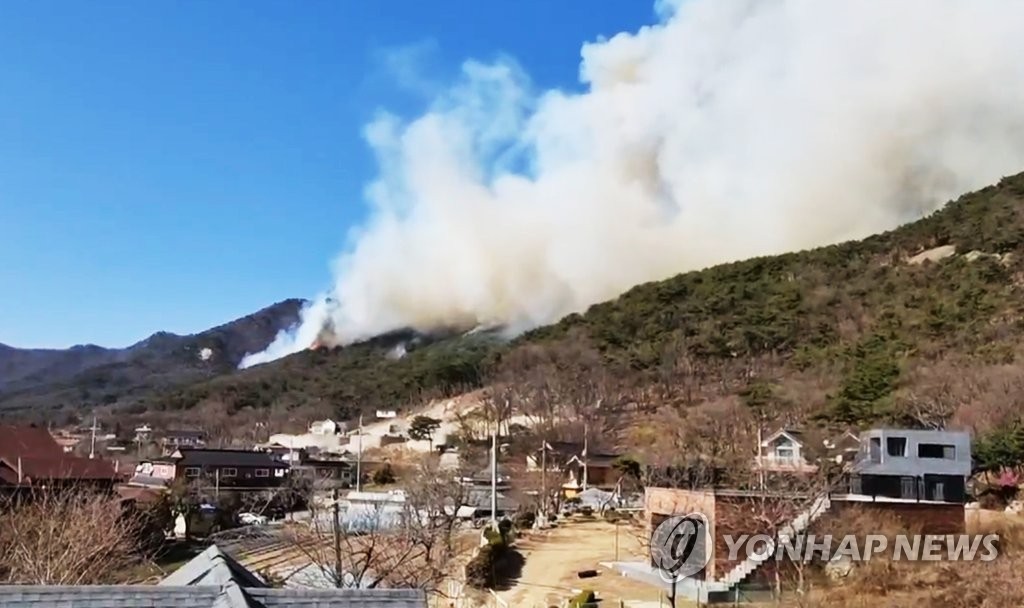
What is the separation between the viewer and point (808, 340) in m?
57.4

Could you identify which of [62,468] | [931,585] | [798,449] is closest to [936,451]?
[931,585]

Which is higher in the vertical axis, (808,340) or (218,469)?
(808,340)

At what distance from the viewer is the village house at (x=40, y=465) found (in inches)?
925

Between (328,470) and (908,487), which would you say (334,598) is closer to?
(908,487)

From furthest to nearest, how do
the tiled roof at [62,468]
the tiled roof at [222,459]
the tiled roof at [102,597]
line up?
the tiled roof at [222,459] < the tiled roof at [62,468] < the tiled roof at [102,597]

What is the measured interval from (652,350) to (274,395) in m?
42.8

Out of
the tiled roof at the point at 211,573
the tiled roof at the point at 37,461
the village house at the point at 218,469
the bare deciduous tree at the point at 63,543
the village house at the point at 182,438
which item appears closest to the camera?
the tiled roof at the point at 211,573

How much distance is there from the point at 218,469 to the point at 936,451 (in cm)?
3061

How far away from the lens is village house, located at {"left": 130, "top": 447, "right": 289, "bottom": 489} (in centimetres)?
3831

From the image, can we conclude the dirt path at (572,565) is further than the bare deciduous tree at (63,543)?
Yes

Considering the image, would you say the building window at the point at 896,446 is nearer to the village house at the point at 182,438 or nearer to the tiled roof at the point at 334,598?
the tiled roof at the point at 334,598

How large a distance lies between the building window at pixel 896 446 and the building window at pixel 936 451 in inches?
14.5

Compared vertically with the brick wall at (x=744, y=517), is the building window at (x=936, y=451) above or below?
above

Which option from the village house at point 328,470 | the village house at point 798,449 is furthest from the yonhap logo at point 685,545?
the village house at point 328,470
